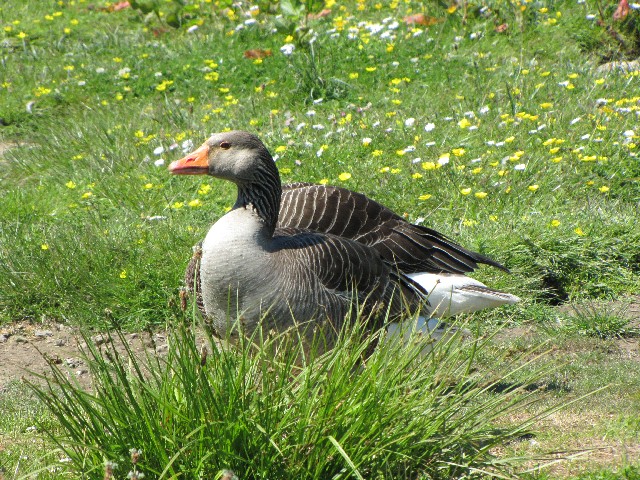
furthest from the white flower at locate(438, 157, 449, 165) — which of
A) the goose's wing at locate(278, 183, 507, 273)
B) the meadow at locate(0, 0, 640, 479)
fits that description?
the goose's wing at locate(278, 183, 507, 273)

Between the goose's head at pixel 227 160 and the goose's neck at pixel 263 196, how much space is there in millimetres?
28

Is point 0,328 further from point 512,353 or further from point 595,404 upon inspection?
point 595,404

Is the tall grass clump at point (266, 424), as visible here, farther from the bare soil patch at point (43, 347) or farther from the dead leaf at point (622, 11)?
the dead leaf at point (622, 11)

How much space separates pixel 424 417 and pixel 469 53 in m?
6.84

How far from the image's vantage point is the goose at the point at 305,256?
14.9ft

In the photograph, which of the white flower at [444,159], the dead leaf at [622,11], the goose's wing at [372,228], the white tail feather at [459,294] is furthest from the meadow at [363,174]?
the goose's wing at [372,228]

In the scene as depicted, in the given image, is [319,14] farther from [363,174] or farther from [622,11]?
[363,174]

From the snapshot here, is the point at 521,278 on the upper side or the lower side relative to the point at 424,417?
lower

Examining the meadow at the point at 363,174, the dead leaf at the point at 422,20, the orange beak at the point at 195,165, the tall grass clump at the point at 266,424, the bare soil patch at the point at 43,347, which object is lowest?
the bare soil patch at the point at 43,347

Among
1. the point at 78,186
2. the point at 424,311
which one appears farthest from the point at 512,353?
the point at 78,186

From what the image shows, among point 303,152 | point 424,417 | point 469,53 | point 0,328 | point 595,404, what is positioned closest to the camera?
point 424,417

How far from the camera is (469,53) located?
9.69 metres

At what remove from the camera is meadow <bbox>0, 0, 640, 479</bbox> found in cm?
380

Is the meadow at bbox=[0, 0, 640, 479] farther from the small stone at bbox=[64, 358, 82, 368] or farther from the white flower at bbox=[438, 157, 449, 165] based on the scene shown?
the small stone at bbox=[64, 358, 82, 368]
